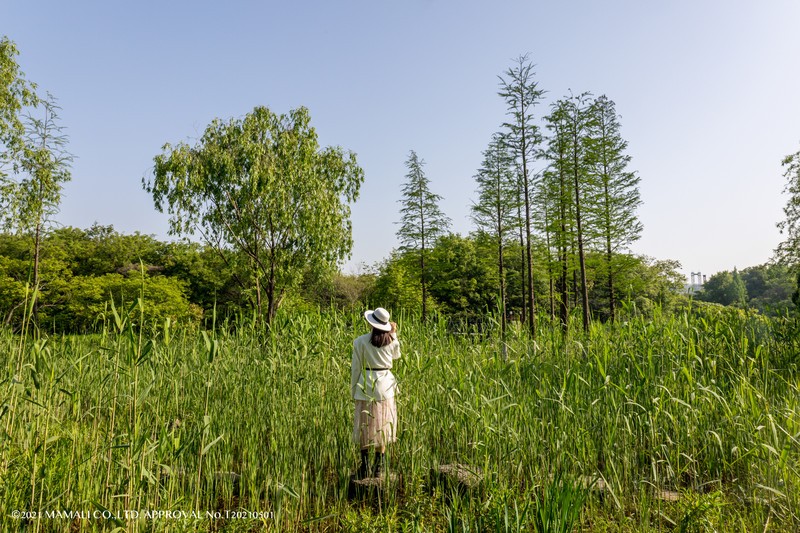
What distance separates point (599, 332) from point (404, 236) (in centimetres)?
1543

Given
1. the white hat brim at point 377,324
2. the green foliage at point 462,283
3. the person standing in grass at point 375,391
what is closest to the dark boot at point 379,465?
the person standing in grass at point 375,391

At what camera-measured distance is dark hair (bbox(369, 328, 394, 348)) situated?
4.29 m

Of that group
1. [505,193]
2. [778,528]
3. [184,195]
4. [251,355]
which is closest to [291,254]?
[184,195]

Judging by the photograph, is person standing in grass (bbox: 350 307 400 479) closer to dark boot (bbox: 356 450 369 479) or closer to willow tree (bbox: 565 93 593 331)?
dark boot (bbox: 356 450 369 479)

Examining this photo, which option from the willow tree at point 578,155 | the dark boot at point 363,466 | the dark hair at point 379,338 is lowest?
the dark boot at point 363,466

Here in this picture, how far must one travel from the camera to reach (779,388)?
5434mm

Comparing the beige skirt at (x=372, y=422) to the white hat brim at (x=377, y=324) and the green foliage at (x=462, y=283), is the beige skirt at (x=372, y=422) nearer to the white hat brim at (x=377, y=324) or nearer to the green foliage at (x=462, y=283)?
the white hat brim at (x=377, y=324)

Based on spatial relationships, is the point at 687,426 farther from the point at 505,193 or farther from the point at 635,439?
the point at 505,193

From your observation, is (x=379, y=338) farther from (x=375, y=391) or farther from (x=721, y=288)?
(x=721, y=288)

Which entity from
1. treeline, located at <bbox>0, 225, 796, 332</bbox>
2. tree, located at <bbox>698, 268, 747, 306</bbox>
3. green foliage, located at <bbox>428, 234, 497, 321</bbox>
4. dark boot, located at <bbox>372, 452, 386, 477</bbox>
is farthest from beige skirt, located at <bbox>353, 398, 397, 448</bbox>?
tree, located at <bbox>698, 268, 747, 306</bbox>

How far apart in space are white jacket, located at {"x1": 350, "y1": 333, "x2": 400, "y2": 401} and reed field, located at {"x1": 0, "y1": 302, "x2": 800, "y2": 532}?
35 centimetres

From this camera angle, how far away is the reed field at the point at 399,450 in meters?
2.65

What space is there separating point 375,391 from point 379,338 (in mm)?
489

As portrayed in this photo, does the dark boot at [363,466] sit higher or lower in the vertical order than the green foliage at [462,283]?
lower
